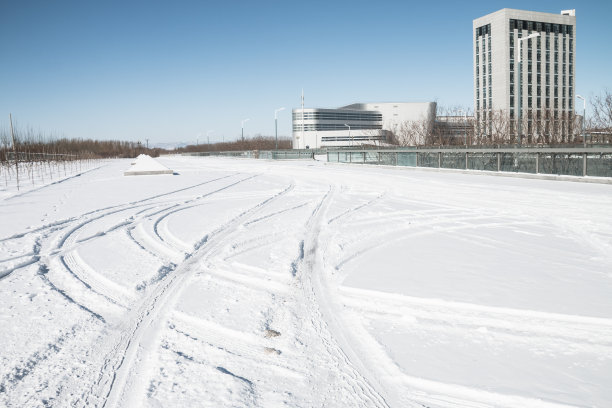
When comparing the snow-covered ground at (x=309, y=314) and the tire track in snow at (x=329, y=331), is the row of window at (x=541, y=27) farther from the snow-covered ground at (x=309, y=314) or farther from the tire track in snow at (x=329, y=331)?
the tire track in snow at (x=329, y=331)

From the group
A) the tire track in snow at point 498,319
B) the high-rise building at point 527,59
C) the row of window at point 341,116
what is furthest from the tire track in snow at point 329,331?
the row of window at point 341,116

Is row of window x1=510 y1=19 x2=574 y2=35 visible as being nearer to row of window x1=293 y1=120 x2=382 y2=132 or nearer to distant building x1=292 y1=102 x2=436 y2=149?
distant building x1=292 y1=102 x2=436 y2=149

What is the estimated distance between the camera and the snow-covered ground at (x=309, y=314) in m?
2.89

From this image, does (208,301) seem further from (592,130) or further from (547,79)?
(547,79)

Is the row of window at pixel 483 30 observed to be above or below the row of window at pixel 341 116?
above

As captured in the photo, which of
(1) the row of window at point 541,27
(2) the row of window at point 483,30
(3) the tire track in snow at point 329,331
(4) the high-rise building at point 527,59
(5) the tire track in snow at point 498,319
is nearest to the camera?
(3) the tire track in snow at point 329,331

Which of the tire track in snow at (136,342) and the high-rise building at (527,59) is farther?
the high-rise building at (527,59)

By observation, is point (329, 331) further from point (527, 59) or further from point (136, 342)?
point (527, 59)

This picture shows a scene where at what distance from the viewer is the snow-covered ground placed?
2895mm

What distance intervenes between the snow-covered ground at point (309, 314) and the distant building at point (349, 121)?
13204cm

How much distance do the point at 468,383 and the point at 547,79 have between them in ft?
471

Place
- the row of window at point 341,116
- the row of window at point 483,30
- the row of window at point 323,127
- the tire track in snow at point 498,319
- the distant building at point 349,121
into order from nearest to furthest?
the tire track in snow at point 498,319 → the row of window at point 483,30 → the distant building at point 349,121 → the row of window at point 341,116 → the row of window at point 323,127

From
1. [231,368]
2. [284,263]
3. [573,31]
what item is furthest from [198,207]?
[573,31]

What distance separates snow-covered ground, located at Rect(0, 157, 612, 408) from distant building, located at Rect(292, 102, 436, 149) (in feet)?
433
